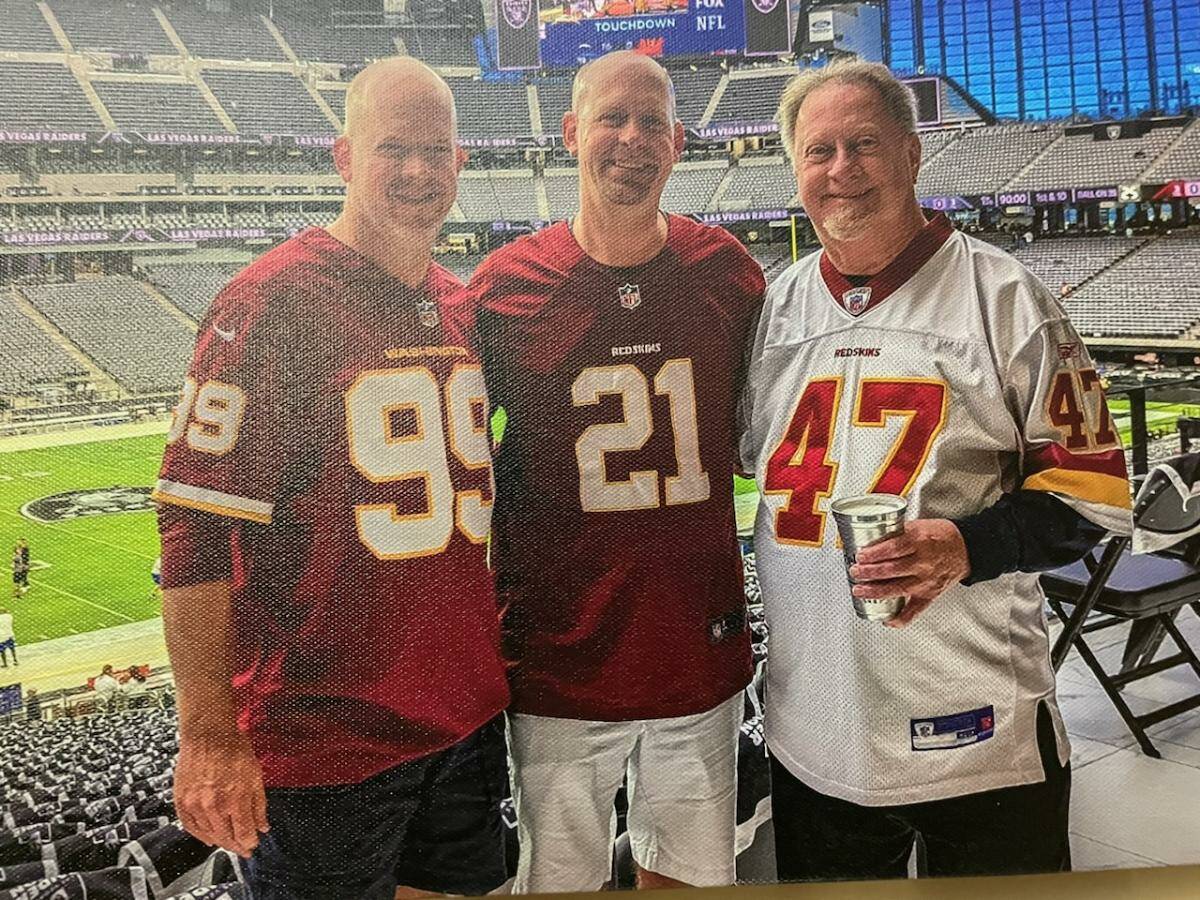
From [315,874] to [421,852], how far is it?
0.16m

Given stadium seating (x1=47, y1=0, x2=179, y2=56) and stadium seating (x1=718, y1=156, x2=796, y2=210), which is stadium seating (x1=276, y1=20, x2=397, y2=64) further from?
stadium seating (x1=718, y1=156, x2=796, y2=210)

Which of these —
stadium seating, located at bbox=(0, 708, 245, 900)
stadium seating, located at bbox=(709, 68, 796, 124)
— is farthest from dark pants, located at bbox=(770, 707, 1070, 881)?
stadium seating, located at bbox=(709, 68, 796, 124)

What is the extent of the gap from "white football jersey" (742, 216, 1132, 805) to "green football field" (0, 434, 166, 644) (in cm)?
90

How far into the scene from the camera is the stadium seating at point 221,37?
5.20 feet

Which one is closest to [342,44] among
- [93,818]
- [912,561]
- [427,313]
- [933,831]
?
[427,313]

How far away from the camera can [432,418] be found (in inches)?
60.2

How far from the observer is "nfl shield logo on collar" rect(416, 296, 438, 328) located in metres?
1.54

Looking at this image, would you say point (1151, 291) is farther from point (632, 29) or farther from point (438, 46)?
point (438, 46)

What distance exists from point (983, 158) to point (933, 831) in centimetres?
104

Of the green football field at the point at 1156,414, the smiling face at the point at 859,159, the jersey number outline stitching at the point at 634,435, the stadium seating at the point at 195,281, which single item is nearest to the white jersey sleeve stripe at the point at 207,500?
the stadium seating at the point at 195,281

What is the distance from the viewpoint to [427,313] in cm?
154

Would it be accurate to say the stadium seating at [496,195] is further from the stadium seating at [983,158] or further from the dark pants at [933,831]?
the dark pants at [933,831]

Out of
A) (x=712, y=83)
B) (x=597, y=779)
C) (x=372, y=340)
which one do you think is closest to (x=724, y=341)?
(x=712, y=83)

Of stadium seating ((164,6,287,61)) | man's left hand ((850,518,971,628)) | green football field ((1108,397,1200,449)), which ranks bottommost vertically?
man's left hand ((850,518,971,628))
